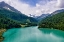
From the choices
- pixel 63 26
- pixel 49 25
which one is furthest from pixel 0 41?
pixel 49 25

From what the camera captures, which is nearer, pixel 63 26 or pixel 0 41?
pixel 0 41

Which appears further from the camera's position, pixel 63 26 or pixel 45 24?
pixel 45 24

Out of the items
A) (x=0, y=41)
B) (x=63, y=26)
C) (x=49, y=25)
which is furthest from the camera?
(x=49, y=25)

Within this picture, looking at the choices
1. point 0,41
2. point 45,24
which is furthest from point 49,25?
point 0,41

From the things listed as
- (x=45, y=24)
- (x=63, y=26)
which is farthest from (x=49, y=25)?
(x=63, y=26)

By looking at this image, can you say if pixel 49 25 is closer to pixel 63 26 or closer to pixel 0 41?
pixel 63 26

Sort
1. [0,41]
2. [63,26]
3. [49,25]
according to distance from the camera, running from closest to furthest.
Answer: [0,41]
[63,26]
[49,25]

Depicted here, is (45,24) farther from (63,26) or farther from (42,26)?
(63,26)

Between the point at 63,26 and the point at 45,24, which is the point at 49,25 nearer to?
the point at 45,24
